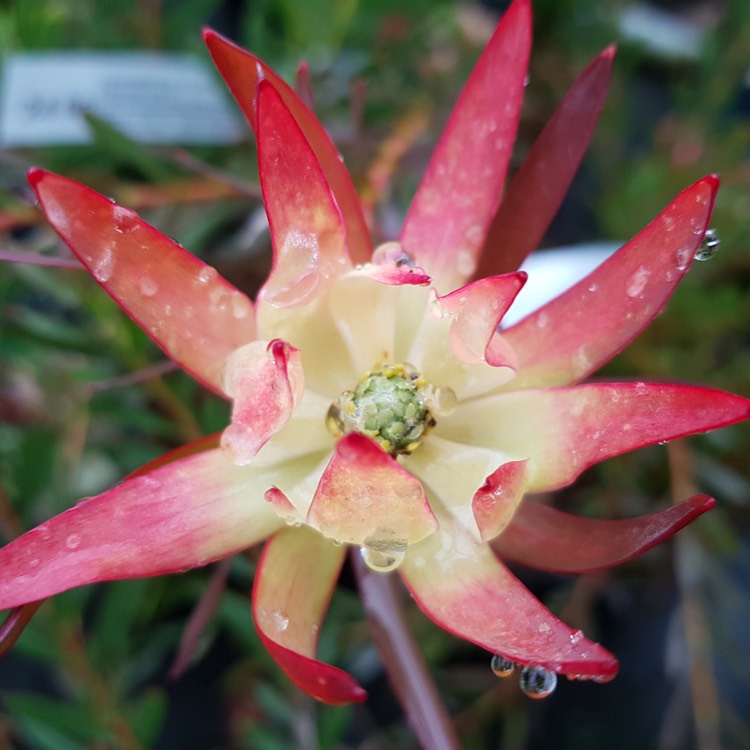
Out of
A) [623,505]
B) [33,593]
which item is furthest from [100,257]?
[623,505]

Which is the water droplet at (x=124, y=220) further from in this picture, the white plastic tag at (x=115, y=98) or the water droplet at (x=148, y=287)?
the white plastic tag at (x=115, y=98)

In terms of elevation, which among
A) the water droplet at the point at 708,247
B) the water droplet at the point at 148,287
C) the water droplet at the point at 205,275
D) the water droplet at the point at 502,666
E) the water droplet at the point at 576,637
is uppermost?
the water droplet at the point at 708,247

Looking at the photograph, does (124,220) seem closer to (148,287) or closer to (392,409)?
(148,287)

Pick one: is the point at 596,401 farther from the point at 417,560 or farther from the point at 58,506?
the point at 58,506

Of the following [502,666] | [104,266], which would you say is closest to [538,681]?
[502,666]

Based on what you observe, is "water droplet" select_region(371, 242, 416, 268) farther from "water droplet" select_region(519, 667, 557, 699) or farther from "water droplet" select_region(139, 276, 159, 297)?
"water droplet" select_region(519, 667, 557, 699)

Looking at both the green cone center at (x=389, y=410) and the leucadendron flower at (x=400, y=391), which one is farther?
the green cone center at (x=389, y=410)

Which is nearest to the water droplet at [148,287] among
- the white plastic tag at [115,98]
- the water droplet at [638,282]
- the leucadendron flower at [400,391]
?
the leucadendron flower at [400,391]
